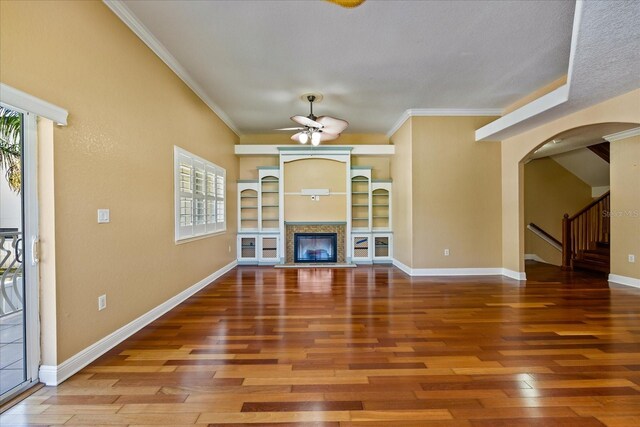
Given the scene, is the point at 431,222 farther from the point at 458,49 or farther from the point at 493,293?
the point at 458,49

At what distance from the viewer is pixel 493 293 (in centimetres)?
430

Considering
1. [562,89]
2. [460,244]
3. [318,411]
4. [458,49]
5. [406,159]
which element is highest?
[458,49]

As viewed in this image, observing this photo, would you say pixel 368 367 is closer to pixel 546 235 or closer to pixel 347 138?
pixel 347 138

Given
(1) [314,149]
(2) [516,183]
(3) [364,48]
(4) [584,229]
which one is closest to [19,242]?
(3) [364,48]

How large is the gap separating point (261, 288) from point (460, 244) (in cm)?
375

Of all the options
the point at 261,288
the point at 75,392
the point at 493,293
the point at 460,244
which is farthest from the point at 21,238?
the point at 460,244

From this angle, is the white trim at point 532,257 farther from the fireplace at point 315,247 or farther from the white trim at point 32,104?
the white trim at point 32,104

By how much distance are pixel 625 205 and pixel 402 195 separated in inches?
144

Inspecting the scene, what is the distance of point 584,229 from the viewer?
6.27 meters

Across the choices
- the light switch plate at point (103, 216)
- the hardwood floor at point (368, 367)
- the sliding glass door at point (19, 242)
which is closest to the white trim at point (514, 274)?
the hardwood floor at point (368, 367)

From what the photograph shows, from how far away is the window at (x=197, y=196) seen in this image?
3.88 meters

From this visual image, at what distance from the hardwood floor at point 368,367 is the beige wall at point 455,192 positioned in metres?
1.56

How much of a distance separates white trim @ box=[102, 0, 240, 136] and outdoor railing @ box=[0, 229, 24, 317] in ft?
6.86

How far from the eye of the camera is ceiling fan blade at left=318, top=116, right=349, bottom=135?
4113 mm
